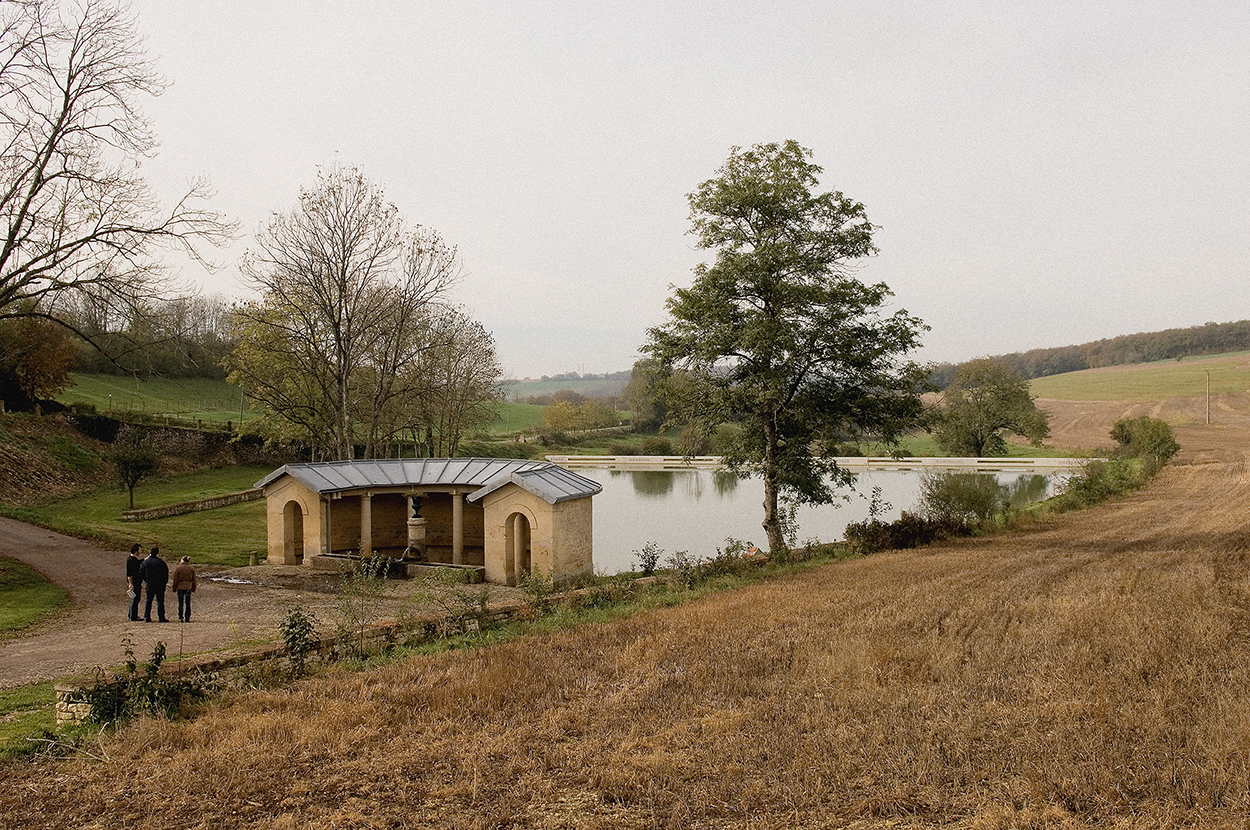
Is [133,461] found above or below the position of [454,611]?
above

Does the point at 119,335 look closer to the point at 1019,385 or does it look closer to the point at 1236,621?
the point at 1236,621

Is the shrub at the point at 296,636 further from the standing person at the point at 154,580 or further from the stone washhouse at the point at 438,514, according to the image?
the stone washhouse at the point at 438,514

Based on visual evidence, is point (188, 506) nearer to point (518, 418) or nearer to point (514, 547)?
point (514, 547)

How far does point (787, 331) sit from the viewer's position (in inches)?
700

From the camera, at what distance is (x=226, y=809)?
203 inches

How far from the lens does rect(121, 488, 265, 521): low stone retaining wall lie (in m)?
26.7

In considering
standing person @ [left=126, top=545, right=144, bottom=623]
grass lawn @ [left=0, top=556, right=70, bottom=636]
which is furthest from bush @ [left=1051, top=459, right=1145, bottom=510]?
grass lawn @ [left=0, top=556, right=70, bottom=636]

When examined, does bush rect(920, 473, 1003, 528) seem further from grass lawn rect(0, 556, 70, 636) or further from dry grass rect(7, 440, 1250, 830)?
grass lawn rect(0, 556, 70, 636)

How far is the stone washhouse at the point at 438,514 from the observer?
18.3 meters

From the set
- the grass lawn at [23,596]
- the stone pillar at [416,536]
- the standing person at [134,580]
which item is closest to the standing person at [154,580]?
the standing person at [134,580]

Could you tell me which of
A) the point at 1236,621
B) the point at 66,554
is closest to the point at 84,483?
the point at 66,554

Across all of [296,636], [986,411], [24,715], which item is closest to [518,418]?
[986,411]

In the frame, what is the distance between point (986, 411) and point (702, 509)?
23058 millimetres

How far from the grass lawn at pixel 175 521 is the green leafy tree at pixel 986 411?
3962 centimetres
